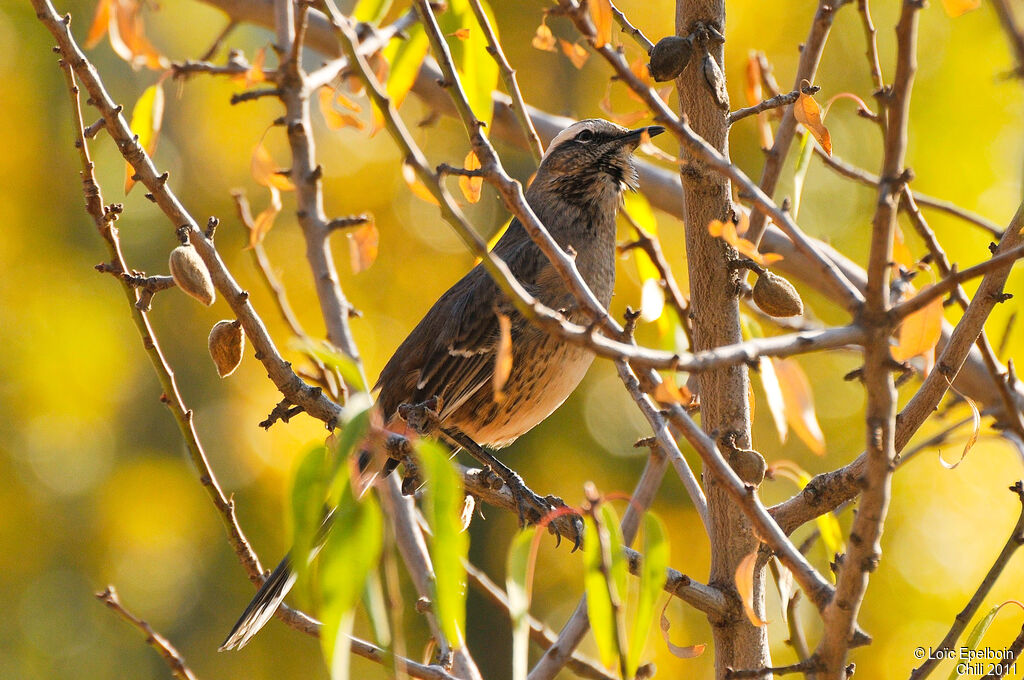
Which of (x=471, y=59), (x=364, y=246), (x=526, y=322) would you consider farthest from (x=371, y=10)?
(x=526, y=322)

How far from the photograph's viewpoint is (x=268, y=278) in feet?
8.11

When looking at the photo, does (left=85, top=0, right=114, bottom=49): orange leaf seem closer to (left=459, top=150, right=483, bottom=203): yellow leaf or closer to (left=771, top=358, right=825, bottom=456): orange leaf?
(left=459, top=150, right=483, bottom=203): yellow leaf

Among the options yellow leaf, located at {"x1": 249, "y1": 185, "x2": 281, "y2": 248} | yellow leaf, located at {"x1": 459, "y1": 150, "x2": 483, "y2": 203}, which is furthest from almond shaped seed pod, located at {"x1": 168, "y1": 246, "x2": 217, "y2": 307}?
yellow leaf, located at {"x1": 459, "y1": 150, "x2": 483, "y2": 203}

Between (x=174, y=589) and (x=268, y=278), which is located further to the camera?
(x=174, y=589)

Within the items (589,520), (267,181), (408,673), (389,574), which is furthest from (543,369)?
(389,574)

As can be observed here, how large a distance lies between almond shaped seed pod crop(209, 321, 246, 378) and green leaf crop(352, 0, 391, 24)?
0.84 m

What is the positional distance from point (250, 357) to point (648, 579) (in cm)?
588

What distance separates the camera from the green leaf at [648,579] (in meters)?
1.61

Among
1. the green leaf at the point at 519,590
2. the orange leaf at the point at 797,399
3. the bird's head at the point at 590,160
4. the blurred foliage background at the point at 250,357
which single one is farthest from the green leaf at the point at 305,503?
the blurred foliage background at the point at 250,357

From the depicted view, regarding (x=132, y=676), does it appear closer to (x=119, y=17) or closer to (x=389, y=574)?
(x=119, y=17)

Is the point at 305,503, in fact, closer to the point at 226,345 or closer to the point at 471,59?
the point at 226,345

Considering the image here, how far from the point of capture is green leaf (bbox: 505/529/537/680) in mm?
1506

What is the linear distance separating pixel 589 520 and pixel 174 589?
270 inches

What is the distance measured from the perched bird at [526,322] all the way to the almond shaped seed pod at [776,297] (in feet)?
2.68
